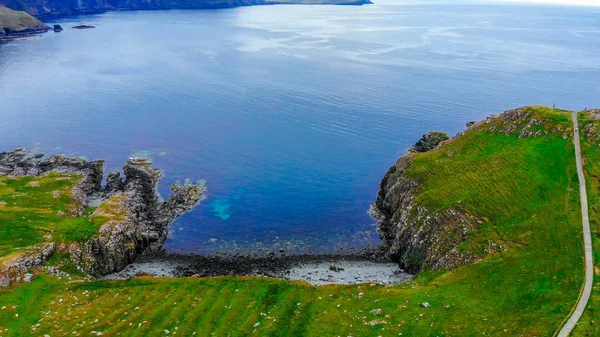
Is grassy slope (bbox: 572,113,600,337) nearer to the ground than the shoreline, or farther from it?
farther from it

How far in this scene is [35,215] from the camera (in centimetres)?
7594

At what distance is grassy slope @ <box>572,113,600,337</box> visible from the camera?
4372 centimetres

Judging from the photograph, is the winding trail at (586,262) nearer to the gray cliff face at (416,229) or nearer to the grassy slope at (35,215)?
the gray cliff face at (416,229)

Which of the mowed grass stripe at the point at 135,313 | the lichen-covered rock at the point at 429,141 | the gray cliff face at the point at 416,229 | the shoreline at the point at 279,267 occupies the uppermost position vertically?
the lichen-covered rock at the point at 429,141

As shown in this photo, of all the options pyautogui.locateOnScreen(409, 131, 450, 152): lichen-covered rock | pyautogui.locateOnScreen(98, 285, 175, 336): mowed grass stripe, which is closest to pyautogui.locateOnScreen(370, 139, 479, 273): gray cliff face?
pyautogui.locateOnScreen(409, 131, 450, 152): lichen-covered rock

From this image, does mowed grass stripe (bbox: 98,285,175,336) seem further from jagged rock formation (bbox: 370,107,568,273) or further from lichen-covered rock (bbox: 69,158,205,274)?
jagged rock formation (bbox: 370,107,568,273)

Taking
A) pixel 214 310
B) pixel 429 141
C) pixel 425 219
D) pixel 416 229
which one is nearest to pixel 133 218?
pixel 214 310

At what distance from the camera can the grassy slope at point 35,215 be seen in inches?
2707

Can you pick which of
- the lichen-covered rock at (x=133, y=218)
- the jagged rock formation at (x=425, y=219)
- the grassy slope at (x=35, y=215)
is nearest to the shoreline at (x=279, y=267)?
the lichen-covered rock at (x=133, y=218)

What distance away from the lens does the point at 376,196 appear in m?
99.4

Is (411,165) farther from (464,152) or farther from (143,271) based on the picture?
(143,271)

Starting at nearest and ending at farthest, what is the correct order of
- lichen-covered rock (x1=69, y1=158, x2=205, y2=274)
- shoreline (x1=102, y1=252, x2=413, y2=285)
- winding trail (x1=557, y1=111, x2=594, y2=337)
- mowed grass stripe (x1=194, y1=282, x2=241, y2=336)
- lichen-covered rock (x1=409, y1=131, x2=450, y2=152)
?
winding trail (x1=557, y1=111, x2=594, y2=337) → mowed grass stripe (x1=194, y1=282, x2=241, y2=336) → shoreline (x1=102, y1=252, x2=413, y2=285) → lichen-covered rock (x1=69, y1=158, x2=205, y2=274) → lichen-covered rock (x1=409, y1=131, x2=450, y2=152)

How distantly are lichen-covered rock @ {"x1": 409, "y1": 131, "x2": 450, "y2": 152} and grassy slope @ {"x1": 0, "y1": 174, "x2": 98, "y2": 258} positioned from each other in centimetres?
8736

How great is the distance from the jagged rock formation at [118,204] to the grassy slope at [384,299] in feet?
35.1
